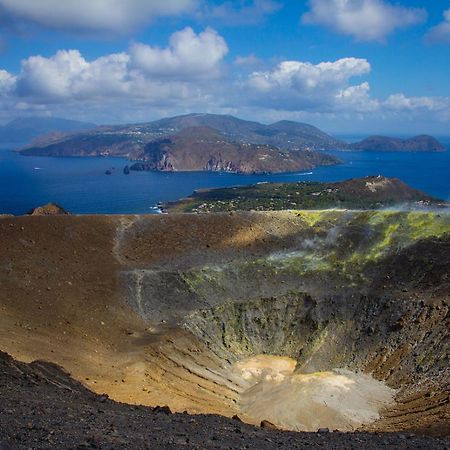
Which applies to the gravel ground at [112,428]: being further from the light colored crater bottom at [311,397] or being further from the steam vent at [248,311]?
the light colored crater bottom at [311,397]

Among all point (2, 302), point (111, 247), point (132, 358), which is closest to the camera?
point (132, 358)

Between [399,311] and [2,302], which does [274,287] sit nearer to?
[399,311]

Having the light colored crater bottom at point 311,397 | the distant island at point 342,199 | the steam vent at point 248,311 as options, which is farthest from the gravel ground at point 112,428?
the distant island at point 342,199

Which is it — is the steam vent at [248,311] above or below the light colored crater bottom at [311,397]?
above

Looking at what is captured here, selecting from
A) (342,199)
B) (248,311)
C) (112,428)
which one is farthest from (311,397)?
(342,199)

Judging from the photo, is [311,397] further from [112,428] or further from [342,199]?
[342,199]

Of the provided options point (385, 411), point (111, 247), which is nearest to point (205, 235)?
point (111, 247)
